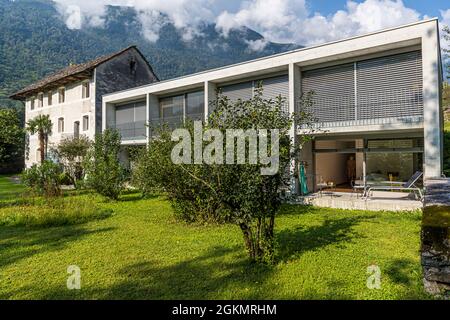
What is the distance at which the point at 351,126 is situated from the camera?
36.5ft

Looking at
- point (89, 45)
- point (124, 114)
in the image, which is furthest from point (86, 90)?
point (89, 45)

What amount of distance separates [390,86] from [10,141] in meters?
37.0

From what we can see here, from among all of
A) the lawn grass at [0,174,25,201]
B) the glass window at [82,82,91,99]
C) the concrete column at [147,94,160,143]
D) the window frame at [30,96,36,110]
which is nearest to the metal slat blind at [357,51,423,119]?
the concrete column at [147,94,160,143]

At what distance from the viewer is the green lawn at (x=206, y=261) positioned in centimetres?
384

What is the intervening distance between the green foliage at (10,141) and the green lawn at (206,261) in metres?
30.0

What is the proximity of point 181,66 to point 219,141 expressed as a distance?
87365mm

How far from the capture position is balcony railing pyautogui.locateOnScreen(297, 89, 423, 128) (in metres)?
10.6

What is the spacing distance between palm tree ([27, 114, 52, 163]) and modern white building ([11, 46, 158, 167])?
469mm

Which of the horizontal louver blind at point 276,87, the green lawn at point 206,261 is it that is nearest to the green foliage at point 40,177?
the green lawn at point 206,261

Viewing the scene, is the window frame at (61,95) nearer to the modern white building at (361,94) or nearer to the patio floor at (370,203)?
the modern white building at (361,94)

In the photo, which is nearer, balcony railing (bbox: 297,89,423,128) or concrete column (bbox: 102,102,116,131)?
balcony railing (bbox: 297,89,423,128)

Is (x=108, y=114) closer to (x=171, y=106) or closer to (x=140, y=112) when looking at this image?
(x=140, y=112)

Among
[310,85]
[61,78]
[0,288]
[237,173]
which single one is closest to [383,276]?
[237,173]

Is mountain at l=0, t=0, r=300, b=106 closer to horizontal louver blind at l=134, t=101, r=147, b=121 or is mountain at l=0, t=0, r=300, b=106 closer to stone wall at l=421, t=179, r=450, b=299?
horizontal louver blind at l=134, t=101, r=147, b=121
